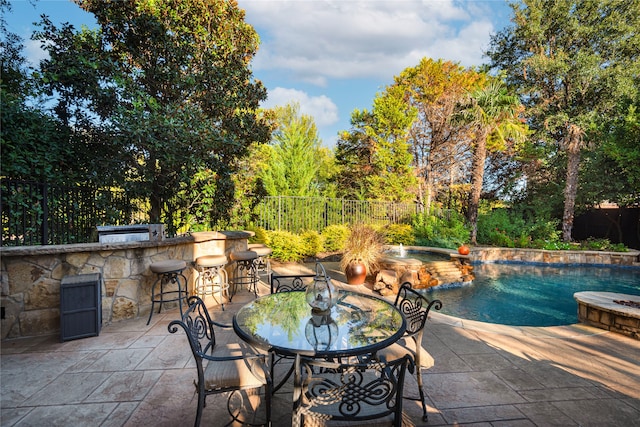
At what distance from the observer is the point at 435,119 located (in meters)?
13.2

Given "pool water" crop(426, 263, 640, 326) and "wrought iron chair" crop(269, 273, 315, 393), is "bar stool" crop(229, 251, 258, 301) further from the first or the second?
"pool water" crop(426, 263, 640, 326)

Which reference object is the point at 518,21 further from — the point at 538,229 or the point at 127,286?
the point at 127,286

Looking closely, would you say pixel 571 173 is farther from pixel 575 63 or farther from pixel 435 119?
pixel 435 119

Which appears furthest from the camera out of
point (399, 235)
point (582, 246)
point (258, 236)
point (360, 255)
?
point (582, 246)

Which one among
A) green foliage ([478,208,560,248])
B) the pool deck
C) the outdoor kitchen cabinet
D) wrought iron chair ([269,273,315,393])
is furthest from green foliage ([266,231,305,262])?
green foliage ([478,208,560,248])

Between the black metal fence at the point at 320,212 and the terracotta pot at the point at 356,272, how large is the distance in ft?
9.31

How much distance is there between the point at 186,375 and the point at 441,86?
13850mm

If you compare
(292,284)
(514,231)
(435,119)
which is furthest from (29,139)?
(435,119)

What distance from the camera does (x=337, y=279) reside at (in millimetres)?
5871

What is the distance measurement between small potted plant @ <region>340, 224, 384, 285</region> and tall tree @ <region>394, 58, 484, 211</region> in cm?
714

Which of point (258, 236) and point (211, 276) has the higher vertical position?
point (258, 236)

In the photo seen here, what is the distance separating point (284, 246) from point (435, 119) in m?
10.0

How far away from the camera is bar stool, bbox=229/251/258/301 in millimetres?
4457

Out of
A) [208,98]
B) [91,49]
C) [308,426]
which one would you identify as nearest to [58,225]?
[91,49]
